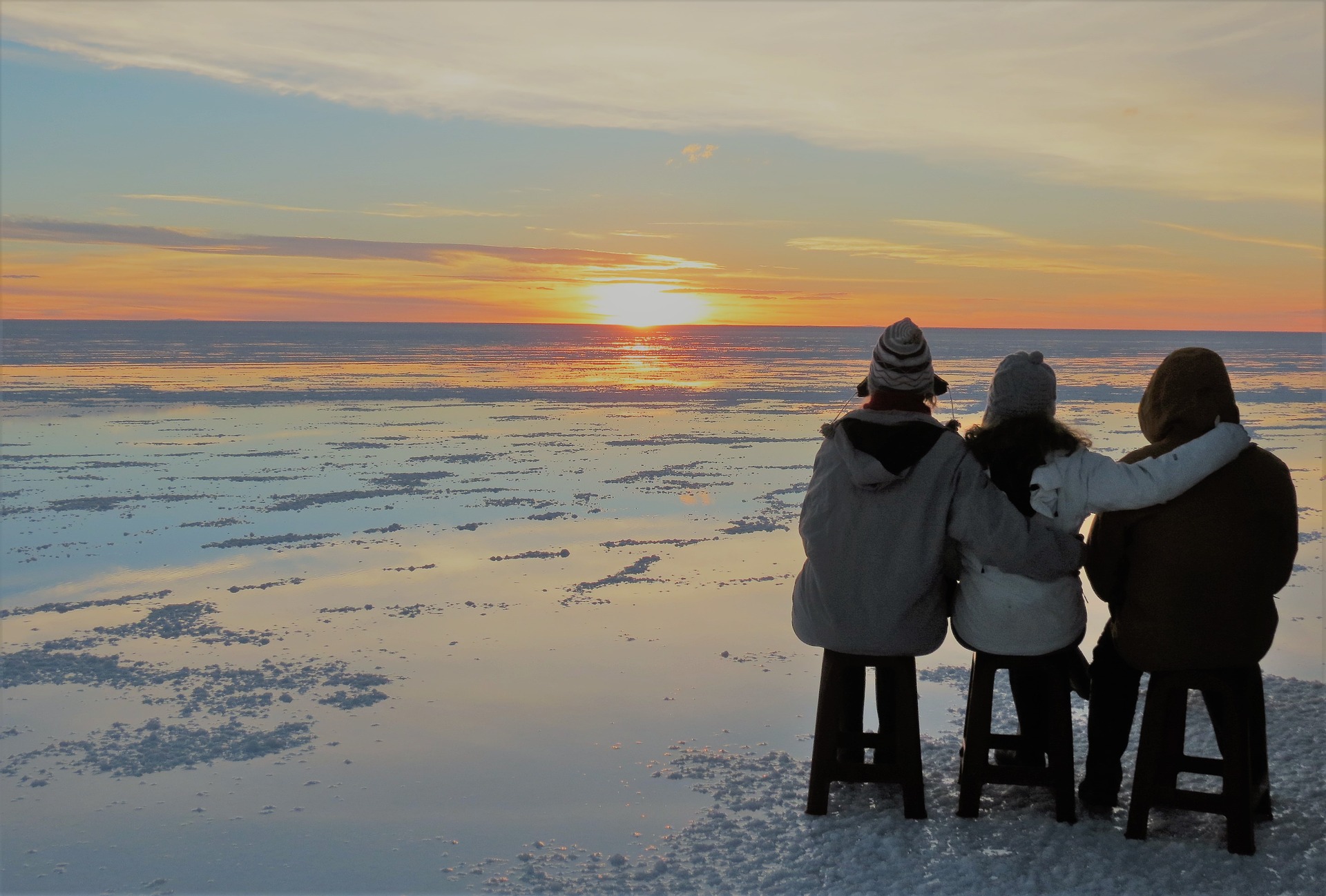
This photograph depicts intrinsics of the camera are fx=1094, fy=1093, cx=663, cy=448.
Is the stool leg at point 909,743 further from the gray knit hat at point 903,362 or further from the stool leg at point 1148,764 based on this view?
Answer: the gray knit hat at point 903,362

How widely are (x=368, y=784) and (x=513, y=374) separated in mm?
24342

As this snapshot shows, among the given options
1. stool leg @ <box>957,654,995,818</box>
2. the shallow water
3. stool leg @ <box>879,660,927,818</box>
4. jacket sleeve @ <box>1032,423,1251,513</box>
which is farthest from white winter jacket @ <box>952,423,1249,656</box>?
the shallow water

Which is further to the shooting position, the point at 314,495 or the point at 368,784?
the point at 314,495

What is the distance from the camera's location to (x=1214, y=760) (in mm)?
3354

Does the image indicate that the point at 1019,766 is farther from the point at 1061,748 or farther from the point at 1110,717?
the point at 1110,717

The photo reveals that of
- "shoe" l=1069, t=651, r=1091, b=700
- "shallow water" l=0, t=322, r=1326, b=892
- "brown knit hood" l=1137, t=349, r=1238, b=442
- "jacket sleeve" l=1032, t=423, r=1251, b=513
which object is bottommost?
"shallow water" l=0, t=322, r=1326, b=892

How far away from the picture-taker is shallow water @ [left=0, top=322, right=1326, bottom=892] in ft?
11.5

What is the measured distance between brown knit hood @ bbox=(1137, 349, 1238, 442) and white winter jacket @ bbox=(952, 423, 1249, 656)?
0.22ft

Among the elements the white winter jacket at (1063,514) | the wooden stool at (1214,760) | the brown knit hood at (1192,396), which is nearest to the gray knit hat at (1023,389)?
the white winter jacket at (1063,514)

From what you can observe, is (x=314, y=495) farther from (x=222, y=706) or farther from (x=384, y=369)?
(x=384, y=369)

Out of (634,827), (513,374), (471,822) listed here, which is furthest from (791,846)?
(513,374)

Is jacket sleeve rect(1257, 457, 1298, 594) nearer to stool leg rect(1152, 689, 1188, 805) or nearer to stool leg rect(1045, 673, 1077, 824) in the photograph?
stool leg rect(1152, 689, 1188, 805)

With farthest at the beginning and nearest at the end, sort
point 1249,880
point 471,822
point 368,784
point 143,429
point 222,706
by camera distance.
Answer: point 143,429 → point 222,706 → point 368,784 → point 471,822 → point 1249,880

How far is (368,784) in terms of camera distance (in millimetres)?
3801
